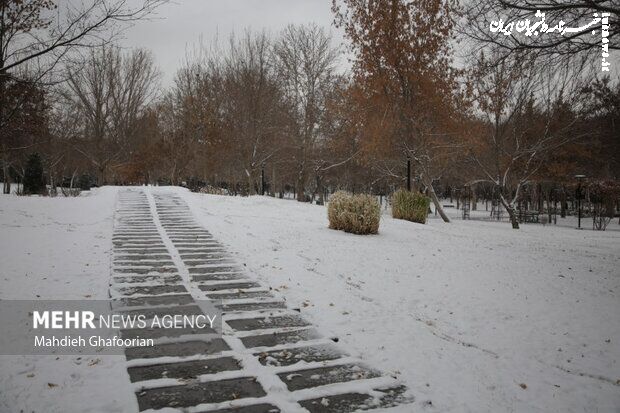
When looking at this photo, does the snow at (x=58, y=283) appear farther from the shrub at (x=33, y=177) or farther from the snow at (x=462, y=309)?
the shrub at (x=33, y=177)

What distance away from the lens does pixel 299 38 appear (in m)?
26.9

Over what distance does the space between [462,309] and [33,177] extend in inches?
849

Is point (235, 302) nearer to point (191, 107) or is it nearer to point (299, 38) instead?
point (299, 38)

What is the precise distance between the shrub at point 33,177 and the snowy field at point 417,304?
32.4ft

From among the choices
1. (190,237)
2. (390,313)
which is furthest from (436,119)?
(390,313)

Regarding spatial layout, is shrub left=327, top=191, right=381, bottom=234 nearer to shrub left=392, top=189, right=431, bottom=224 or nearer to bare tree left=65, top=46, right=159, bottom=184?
shrub left=392, top=189, right=431, bottom=224

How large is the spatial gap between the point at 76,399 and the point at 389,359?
2.70 m

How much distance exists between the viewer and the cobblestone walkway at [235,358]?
3188 millimetres

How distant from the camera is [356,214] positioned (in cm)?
1110

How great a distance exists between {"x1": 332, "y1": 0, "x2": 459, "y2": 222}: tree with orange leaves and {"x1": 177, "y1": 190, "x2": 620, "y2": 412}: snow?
8269mm
